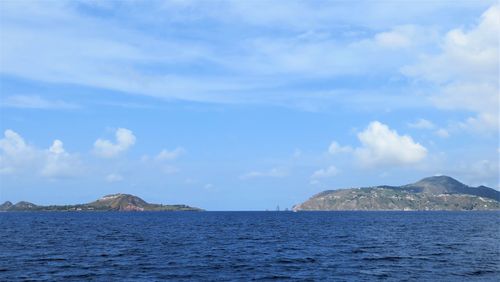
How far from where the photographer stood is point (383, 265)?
66875mm

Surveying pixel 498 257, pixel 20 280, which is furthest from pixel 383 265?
pixel 20 280

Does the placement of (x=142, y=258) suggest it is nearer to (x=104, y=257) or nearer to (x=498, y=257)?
(x=104, y=257)

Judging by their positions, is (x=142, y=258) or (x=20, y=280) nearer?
(x=20, y=280)

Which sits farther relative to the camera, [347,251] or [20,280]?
[347,251]

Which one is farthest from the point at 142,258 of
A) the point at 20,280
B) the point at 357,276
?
the point at 357,276

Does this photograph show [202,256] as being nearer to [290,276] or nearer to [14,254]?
[290,276]

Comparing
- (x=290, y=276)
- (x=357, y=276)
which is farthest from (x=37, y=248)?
(x=357, y=276)

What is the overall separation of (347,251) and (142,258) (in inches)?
1444

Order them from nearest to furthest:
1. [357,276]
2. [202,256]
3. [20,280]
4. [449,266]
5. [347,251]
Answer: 1. [20,280]
2. [357,276]
3. [449,266]
4. [202,256]
5. [347,251]

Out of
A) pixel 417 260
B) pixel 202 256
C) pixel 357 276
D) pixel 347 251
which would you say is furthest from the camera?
pixel 347 251

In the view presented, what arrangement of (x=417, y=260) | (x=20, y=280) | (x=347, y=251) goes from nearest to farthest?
(x=20, y=280), (x=417, y=260), (x=347, y=251)

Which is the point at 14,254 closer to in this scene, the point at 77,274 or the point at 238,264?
the point at 77,274

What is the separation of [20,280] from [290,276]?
3144cm

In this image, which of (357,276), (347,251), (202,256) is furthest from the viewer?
(347,251)
